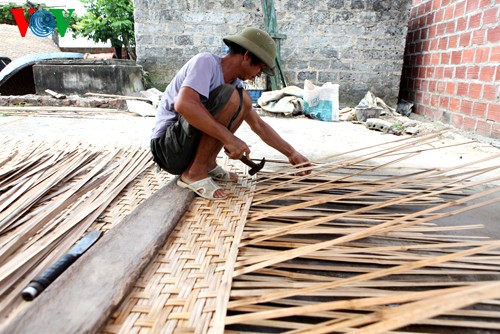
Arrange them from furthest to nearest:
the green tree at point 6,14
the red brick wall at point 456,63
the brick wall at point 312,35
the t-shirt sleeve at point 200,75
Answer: the green tree at point 6,14 < the brick wall at point 312,35 < the red brick wall at point 456,63 < the t-shirt sleeve at point 200,75

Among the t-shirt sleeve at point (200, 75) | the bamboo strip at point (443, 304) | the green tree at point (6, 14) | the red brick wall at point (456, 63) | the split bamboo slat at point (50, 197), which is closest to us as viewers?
the bamboo strip at point (443, 304)

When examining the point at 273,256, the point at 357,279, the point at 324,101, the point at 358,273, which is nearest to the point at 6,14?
the point at 324,101

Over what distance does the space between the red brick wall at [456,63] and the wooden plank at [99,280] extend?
319 centimetres

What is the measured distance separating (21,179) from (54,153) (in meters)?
0.48

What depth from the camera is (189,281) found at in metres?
1.00

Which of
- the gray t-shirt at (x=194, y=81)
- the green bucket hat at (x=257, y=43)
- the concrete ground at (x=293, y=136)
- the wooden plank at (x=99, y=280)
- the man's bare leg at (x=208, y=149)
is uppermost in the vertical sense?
the green bucket hat at (x=257, y=43)

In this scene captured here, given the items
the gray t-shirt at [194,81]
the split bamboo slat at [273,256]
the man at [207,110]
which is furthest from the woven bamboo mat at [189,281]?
the gray t-shirt at [194,81]

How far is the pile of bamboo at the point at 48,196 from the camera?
1108mm

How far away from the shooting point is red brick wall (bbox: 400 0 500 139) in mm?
3227

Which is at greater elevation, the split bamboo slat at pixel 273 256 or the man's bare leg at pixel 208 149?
the man's bare leg at pixel 208 149

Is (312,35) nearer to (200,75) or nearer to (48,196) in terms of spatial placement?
(200,75)

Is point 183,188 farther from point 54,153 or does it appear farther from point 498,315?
point 498,315

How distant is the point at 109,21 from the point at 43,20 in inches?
51.7

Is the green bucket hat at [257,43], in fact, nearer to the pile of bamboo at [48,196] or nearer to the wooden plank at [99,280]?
the wooden plank at [99,280]
